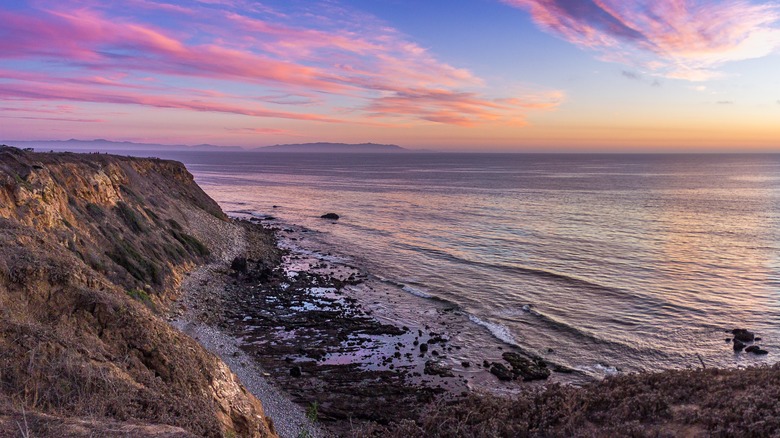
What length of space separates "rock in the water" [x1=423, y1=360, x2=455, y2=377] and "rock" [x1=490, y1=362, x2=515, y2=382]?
1919mm

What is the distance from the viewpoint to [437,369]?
2139 cm

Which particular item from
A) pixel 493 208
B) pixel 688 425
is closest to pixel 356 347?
pixel 688 425

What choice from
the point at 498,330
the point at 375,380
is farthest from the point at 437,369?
the point at 498,330

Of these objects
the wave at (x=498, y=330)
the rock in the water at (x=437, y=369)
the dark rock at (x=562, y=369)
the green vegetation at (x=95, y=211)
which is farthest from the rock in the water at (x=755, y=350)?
the green vegetation at (x=95, y=211)

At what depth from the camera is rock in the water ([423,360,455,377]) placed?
2105 cm

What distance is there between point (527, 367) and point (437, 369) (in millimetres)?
4154

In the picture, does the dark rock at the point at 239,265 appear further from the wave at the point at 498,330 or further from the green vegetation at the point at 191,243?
the wave at the point at 498,330

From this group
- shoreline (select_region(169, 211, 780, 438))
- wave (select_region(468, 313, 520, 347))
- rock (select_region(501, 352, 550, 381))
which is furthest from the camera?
wave (select_region(468, 313, 520, 347))

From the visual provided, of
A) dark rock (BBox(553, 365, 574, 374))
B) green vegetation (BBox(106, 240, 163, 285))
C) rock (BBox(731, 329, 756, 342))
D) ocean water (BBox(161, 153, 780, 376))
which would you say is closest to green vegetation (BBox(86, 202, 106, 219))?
green vegetation (BBox(106, 240, 163, 285))

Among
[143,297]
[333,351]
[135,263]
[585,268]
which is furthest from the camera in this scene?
[585,268]

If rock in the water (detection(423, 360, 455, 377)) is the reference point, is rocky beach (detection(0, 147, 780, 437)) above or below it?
above

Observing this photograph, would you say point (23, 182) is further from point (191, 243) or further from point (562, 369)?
point (562, 369)

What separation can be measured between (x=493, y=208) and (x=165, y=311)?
195ft

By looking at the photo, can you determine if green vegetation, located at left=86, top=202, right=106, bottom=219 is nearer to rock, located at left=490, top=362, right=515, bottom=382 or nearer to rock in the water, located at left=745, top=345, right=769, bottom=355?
rock, located at left=490, top=362, right=515, bottom=382
